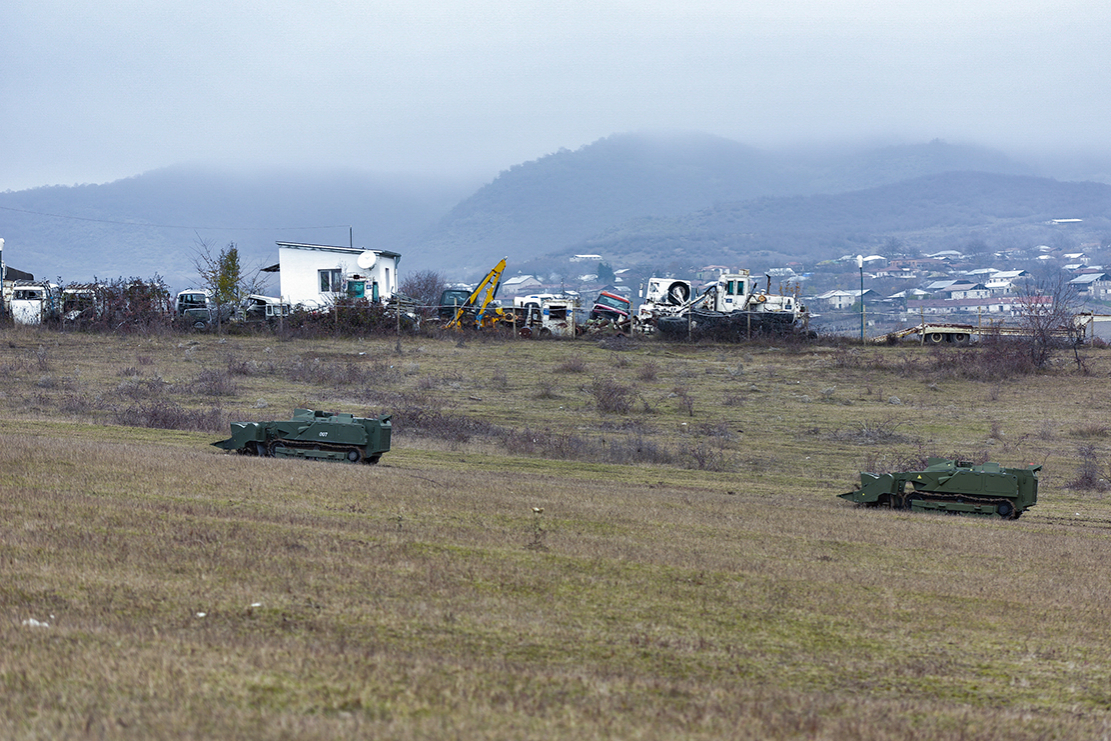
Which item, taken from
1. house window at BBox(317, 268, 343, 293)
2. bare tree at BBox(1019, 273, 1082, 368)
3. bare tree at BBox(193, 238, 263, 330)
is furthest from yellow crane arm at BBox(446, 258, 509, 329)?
bare tree at BBox(1019, 273, 1082, 368)

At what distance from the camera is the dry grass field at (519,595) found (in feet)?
19.0

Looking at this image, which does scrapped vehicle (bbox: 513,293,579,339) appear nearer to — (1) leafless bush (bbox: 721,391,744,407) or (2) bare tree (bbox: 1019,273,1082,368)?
(1) leafless bush (bbox: 721,391,744,407)

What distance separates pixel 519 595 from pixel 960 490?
989 cm

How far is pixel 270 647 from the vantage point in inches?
260

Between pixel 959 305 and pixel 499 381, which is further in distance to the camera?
pixel 959 305

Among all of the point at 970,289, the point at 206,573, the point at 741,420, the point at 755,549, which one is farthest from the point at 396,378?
the point at 970,289

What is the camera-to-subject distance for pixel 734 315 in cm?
4678

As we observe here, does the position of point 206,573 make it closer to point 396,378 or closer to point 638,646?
point 638,646

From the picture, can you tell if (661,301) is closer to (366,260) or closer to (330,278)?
(366,260)

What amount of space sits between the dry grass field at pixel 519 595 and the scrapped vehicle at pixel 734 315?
2403 centimetres

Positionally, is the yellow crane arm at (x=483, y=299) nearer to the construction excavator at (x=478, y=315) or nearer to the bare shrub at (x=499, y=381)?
the construction excavator at (x=478, y=315)

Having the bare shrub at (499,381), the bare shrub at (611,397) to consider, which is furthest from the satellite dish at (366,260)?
the bare shrub at (611,397)

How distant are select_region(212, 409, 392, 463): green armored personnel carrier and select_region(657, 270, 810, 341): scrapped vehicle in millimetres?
31369

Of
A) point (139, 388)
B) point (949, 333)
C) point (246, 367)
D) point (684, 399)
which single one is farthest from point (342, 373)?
point (949, 333)
